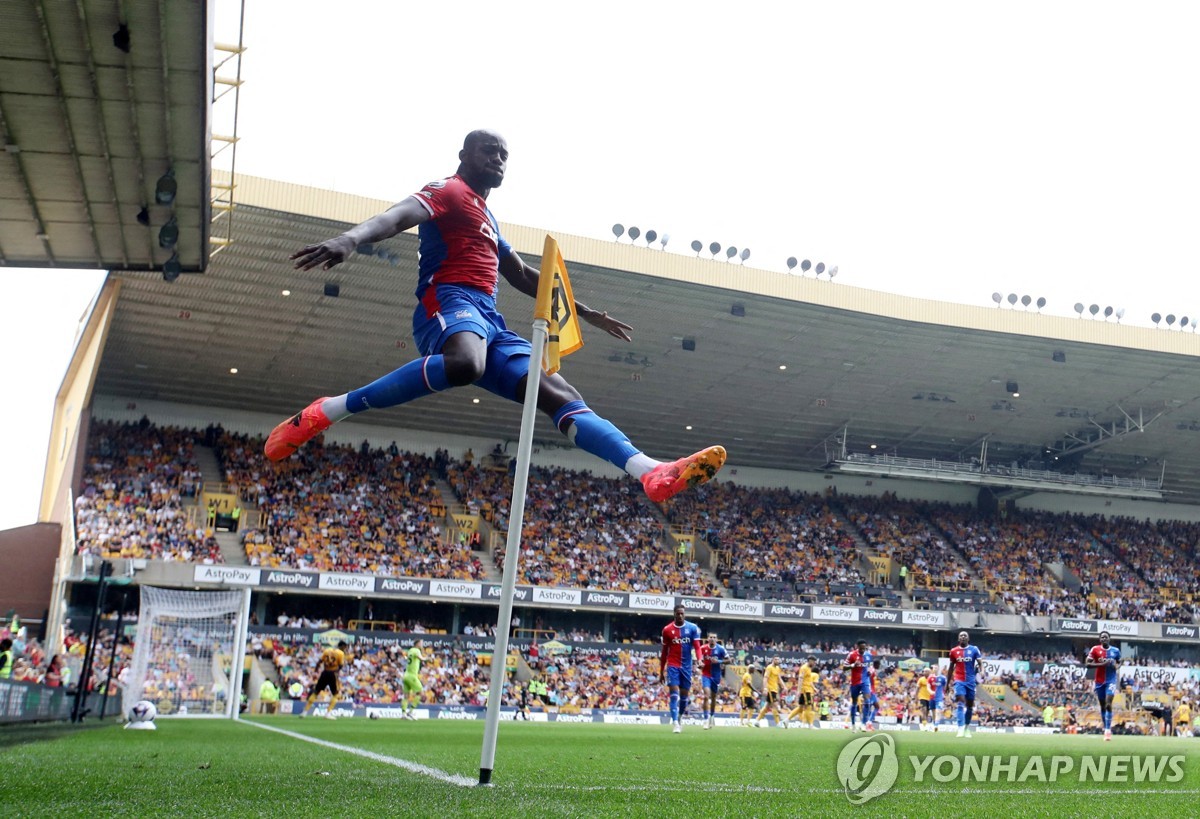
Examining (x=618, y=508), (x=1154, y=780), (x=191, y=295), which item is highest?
(x=191, y=295)

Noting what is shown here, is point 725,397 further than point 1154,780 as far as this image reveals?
Yes

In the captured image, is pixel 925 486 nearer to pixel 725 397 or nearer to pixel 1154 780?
pixel 725 397

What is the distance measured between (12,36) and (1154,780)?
11.8 m

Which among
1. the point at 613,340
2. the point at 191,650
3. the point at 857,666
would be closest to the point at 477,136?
the point at 857,666

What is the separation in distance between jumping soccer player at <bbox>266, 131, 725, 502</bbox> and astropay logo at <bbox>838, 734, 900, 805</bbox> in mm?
1702

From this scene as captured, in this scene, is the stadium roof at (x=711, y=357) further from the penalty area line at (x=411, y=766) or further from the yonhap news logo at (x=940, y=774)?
the yonhap news logo at (x=940, y=774)

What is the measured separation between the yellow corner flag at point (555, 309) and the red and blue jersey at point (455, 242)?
1.43ft

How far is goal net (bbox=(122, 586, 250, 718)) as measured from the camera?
69.2ft

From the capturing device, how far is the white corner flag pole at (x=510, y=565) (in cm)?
525

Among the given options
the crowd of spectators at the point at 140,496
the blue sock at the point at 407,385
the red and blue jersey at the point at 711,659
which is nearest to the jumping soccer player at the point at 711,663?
the red and blue jersey at the point at 711,659

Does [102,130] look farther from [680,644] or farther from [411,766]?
[680,644]

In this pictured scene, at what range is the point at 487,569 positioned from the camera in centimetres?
3562

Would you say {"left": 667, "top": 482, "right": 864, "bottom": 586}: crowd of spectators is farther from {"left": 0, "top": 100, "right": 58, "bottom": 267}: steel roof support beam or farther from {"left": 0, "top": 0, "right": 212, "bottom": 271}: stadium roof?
{"left": 0, "top": 100, "right": 58, "bottom": 267}: steel roof support beam

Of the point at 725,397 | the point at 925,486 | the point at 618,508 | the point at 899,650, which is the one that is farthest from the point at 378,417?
the point at 925,486
